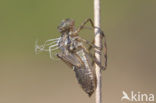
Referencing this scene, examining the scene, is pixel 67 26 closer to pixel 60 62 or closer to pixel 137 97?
pixel 137 97

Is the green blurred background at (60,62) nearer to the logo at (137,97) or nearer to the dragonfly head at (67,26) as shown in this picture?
the logo at (137,97)

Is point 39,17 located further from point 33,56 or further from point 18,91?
point 18,91

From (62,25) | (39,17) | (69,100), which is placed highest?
(39,17)

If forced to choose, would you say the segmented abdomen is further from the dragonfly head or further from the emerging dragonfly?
the dragonfly head

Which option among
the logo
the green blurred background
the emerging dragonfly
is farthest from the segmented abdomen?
the green blurred background

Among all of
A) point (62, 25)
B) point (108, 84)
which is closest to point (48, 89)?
point (108, 84)

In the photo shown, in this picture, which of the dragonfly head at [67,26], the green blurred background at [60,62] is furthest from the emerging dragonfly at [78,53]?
the green blurred background at [60,62]
